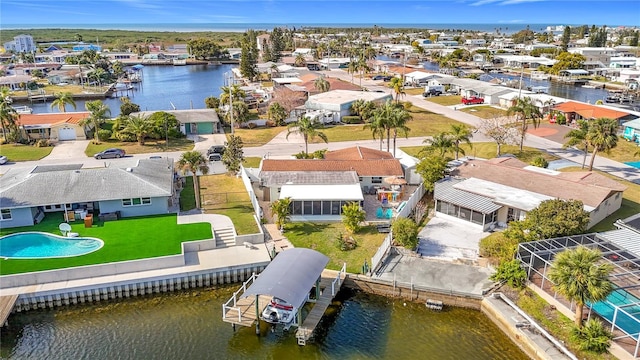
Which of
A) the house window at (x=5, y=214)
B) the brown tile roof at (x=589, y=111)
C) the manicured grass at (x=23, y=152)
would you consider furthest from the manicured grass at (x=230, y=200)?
the brown tile roof at (x=589, y=111)

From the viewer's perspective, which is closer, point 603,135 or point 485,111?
point 603,135

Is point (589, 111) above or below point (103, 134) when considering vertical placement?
above

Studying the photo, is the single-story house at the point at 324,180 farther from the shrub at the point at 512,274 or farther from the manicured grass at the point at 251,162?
the shrub at the point at 512,274

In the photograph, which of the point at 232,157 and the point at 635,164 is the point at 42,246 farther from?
the point at 635,164

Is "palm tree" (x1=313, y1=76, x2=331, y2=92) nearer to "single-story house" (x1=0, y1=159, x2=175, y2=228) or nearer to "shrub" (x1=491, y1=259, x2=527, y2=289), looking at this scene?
"single-story house" (x1=0, y1=159, x2=175, y2=228)

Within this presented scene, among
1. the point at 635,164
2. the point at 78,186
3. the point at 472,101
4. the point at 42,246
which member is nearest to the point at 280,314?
the point at 42,246

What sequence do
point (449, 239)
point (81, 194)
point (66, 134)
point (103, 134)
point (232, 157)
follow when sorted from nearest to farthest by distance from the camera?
point (449, 239)
point (81, 194)
point (232, 157)
point (103, 134)
point (66, 134)

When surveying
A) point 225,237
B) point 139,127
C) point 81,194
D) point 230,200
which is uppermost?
point 139,127
